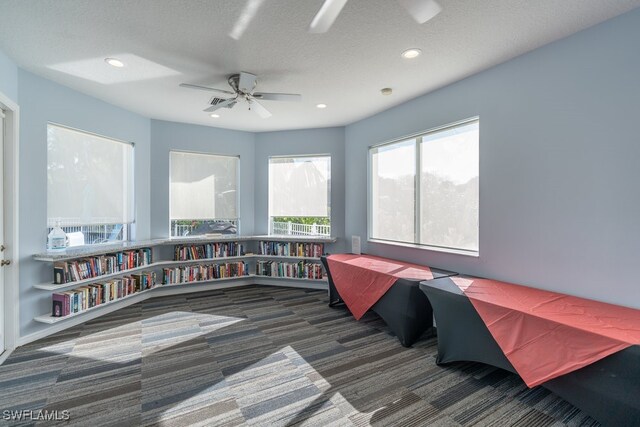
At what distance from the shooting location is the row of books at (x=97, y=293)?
132 inches

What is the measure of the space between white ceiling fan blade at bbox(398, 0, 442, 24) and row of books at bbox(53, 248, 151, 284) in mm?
4336

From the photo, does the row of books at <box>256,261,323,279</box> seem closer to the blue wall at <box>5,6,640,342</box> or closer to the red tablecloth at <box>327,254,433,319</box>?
the red tablecloth at <box>327,254,433,319</box>

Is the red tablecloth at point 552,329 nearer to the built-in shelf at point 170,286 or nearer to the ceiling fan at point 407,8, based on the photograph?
the ceiling fan at point 407,8

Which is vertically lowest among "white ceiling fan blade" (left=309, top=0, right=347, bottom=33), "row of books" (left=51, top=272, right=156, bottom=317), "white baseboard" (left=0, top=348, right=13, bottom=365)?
"white baseboard" (left=0, top=348, right=13, bottom=365)

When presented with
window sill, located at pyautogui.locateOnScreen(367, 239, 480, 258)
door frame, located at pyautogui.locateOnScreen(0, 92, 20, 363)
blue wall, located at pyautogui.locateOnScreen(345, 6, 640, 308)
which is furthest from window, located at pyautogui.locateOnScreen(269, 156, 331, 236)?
door frame, located at pyautogui.locateOnScreen(0, 92, 20, 363)

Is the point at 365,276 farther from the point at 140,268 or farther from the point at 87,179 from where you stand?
the point at 87,179

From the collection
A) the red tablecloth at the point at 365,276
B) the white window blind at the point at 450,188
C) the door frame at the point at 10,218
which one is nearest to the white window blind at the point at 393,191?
the white window blind at the point at 450,188

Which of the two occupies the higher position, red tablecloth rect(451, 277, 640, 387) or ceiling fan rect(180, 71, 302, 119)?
ceiling fan rect(180, 71, 302, 119)

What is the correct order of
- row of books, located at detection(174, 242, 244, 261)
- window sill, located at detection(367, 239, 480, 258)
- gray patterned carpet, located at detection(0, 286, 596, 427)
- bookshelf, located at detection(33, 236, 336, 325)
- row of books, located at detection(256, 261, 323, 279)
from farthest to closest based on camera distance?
row of books, located at detection(256, 261, 323, 279)
row of books, located at detection(174, 242, 244, 261)
bookshelf, located at detection(33, 236, 336, 325)
window sill, located at detection(367, 239, 480, 258)
gray patterned carpet, located at detection(0, 286, 596, 427)

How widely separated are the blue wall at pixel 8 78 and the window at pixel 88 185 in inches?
20.6

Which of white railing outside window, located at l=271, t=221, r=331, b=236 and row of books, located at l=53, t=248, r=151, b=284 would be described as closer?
row of books, located at l=53, t=248, r=151, b=284

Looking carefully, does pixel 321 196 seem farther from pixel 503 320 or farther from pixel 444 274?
pixel 503 320

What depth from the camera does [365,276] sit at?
3.59 m

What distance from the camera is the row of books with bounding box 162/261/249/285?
4.86 metres
